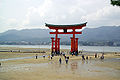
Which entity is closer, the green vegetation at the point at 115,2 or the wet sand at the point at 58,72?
the wet sand at the point at 58,72

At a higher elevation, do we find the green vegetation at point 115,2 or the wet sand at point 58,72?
the green vegetation at point 115,2

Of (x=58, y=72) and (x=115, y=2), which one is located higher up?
(x=115, y=2)

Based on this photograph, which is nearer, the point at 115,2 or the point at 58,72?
the point at 115,2

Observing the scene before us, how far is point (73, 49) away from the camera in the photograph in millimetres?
41688

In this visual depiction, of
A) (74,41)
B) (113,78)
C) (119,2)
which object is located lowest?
(113,78)

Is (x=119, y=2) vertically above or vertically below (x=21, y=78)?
above

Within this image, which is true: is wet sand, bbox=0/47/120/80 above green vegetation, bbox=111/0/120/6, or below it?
below

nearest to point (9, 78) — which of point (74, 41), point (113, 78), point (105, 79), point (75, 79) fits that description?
point (75, 79)

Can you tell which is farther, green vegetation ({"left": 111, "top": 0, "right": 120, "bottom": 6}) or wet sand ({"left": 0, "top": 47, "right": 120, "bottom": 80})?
green vegetation ({"left": 111, "top": 0, "right": 120, "bottom": 6})

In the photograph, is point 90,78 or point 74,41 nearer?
point 90,78

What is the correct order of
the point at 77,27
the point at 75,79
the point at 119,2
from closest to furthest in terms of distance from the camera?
the point at 75,79 < the point at 119,2 < the point at 77,27

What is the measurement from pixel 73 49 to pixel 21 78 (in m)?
29.8

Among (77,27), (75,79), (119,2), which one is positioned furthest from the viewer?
(77,27)

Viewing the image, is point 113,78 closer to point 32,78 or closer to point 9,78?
point 32,78
